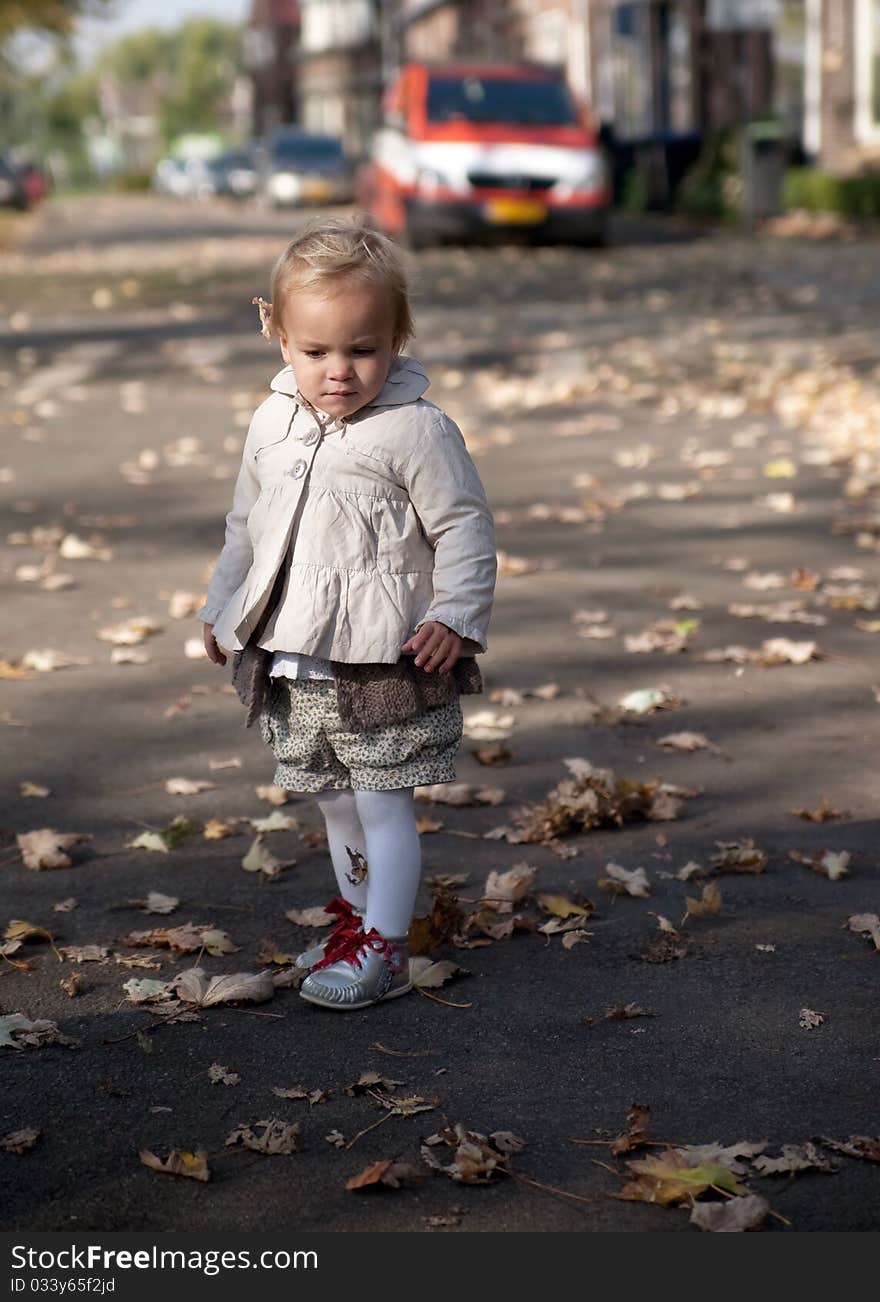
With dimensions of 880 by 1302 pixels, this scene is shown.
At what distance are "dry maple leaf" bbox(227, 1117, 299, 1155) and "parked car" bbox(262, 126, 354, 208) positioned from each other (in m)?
39.3

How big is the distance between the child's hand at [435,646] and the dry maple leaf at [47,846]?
1.30m

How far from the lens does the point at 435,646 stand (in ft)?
10.1

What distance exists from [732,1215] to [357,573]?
1.24 metres

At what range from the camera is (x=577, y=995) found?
10.9 feet

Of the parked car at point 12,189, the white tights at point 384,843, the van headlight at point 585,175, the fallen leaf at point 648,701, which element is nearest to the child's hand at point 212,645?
the white tights at point 384,843

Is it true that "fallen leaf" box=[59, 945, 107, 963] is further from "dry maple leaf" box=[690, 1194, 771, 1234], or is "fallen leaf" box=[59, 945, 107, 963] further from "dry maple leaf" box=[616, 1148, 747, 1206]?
"dry maple leaf" box=[690, 1194, 771, 1234]

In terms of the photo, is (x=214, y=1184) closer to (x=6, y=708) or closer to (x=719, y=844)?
(x=719, y=844)

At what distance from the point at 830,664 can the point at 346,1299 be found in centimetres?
345

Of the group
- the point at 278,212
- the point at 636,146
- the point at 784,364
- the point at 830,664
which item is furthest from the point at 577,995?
the point at 278,212

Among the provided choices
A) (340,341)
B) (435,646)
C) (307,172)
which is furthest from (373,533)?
(307,172)

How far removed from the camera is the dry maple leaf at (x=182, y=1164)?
2.68 meters

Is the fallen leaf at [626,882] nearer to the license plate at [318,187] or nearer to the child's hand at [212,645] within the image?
the child's hand at [212,645]

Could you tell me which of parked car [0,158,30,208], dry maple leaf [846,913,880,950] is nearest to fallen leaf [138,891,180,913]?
dry maple leaf [846,913,880,950]

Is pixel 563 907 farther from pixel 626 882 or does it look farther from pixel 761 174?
pixel 761 174
